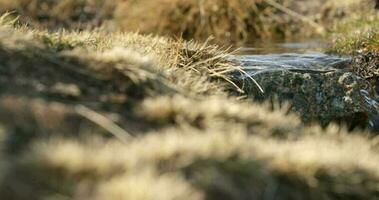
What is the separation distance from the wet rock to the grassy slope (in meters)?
1.52

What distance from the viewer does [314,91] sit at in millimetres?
7000

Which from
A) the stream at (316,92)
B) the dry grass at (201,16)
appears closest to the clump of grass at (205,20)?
the dry grass at (201,16)

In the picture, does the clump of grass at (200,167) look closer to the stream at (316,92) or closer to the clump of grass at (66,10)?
the stream at (316,92)

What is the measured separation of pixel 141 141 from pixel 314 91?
331cm

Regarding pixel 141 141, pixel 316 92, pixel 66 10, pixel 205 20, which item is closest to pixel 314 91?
pixel 316 92

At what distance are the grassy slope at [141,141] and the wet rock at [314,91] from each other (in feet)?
4.99

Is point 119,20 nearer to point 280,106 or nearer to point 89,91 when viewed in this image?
point 280,106

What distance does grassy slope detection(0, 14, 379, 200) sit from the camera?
352 centimetres

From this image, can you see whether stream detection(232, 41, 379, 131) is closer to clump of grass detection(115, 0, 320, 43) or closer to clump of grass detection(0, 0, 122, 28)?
clump of grass detection(115, 0, 320, 43)

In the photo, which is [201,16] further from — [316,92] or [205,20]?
[316,92]

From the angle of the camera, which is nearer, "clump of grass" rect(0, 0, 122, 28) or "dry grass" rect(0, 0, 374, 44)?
"dry grass" rect(0, 0, 374, 44)

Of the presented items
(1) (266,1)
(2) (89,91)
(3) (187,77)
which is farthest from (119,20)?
(2) (89,91)

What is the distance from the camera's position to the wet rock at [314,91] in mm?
6848

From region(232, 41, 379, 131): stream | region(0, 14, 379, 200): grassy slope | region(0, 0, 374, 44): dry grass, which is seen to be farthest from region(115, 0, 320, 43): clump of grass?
region(0, 14, 379, 200): grassy slope
